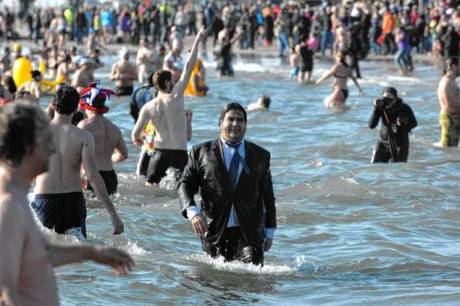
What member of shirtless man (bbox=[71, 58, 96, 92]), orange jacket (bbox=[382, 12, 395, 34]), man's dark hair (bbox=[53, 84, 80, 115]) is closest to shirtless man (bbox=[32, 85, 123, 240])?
man's dark hair (bbox=[53, 84, 80, 115])

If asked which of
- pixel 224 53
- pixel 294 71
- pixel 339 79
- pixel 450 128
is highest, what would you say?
pixel 450 128

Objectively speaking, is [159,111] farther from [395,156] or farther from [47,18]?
[47,18]

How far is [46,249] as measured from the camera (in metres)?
4.00

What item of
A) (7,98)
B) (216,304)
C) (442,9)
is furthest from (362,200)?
(442,9)

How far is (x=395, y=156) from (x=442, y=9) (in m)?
21.0

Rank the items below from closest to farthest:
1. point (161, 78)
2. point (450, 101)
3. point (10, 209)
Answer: point (10, 209) < point (161, 78) < point (450, 101)

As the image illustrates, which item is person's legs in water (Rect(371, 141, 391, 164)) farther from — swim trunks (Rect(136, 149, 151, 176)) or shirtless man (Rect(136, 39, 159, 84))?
shirtless man (Rect(136, 39, 159, 84))

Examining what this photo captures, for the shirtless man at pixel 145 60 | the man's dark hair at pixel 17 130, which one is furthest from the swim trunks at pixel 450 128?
the shirtless man at pixel 145 60

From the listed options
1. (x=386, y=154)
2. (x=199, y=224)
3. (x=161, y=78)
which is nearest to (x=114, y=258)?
(x=199, y=224)

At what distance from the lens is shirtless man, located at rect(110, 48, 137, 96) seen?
21656mm

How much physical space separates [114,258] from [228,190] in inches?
136

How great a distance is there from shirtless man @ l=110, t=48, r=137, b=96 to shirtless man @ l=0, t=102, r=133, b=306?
17.6 m

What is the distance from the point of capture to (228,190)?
289 inches

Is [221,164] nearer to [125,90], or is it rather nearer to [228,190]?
[228,190]
